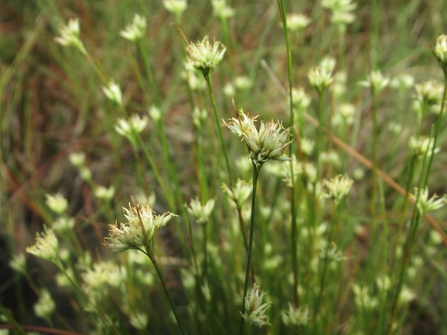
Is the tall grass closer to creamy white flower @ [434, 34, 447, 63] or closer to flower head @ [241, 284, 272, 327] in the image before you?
flower head @ [241, 284, 272, 327]

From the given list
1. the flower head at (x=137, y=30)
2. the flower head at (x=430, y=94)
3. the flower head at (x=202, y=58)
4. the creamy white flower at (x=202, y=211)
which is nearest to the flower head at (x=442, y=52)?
the flower head at (x=430, y=94)

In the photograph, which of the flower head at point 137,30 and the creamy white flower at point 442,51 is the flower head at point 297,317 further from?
the flower head at point 137,30

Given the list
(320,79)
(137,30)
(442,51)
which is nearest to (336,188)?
(320,79)

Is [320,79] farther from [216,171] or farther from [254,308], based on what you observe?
[216,171]

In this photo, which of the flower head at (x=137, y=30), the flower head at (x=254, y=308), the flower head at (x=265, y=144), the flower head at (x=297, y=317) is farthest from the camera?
the flower head at (x=137, y=30)

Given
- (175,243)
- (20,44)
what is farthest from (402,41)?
(20,44)

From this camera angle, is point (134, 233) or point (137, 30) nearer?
point (134, 233)

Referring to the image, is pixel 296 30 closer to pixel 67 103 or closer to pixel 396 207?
pixel 396 207

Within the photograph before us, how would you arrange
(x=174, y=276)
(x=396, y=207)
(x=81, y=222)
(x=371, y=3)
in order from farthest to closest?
(x=371, y=3) → (x=81, y=222) → (x=174, y=276) → (x=396, y=207)
